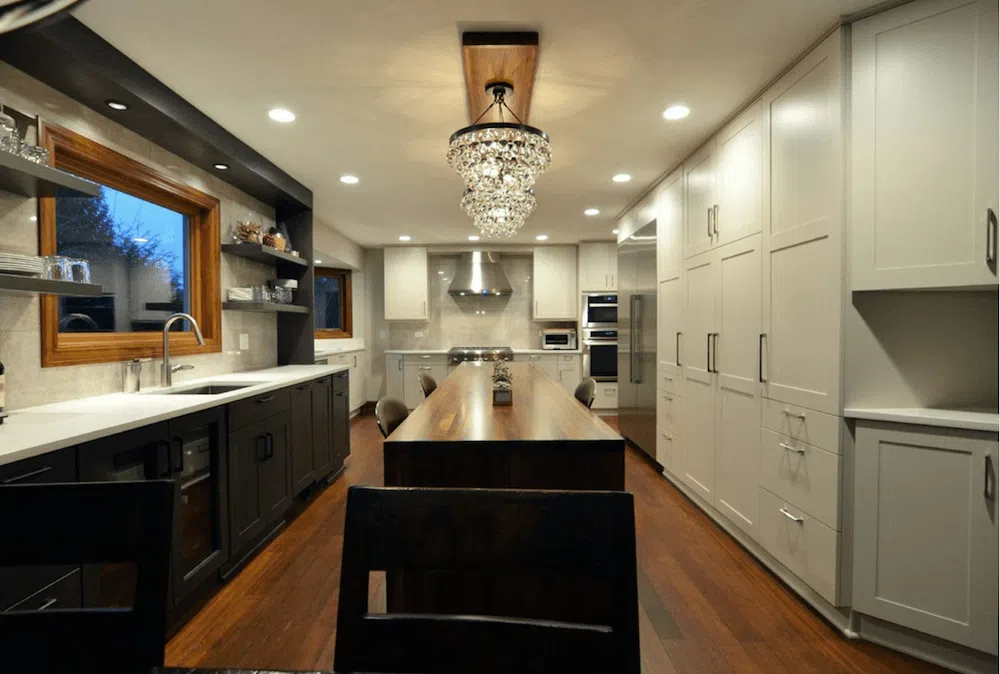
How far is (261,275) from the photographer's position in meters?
4.02

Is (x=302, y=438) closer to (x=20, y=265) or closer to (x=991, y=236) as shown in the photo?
(x=20, y=265)

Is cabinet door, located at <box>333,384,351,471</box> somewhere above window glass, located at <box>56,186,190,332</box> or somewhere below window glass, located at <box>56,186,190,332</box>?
below

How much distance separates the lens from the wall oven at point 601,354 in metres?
6.64

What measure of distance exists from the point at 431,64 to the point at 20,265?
1.71m

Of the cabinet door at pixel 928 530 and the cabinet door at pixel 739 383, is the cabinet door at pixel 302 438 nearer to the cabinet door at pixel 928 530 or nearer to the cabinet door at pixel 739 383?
the cabinet door at pixel 739 383

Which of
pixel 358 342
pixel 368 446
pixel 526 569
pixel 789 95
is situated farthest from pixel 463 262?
pixel 526 569

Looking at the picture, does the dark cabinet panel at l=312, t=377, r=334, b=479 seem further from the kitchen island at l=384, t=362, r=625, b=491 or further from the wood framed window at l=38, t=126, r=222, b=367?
the kitchen island at l=384, t=362, r=625, b=491

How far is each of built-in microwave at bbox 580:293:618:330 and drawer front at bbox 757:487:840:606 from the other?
426 centimetres

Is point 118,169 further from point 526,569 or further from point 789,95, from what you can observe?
point 789,95

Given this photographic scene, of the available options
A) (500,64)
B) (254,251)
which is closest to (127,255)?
(254,251)

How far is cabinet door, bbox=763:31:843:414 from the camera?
6.60 feet

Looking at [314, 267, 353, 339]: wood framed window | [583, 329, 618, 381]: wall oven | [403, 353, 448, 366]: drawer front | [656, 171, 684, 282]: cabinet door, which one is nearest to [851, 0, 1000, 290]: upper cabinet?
[656, 171, 684, 282]: cabinet door

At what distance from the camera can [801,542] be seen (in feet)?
7.28

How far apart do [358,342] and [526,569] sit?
6.62 m
